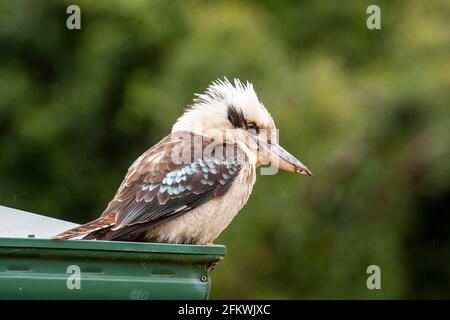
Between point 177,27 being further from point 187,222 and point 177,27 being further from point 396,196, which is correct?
point 187,222

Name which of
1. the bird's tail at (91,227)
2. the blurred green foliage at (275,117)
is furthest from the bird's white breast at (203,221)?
the blurred green foliage at (275,117)

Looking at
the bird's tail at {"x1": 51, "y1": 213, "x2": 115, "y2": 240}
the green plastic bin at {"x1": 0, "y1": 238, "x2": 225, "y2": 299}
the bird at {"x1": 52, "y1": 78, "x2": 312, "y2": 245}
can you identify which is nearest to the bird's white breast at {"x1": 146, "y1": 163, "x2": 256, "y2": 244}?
the bird at {"x1": 52, "y1": 78, "x2": 312, "y2": 245}

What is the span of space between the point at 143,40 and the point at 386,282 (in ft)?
7.39

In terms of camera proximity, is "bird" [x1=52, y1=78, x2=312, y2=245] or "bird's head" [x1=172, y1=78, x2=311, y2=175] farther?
"bird's head" [x1=172, y1=78, x2=311, y2=175]

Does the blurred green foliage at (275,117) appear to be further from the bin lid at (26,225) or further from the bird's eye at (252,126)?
the bin lid at (26,225)

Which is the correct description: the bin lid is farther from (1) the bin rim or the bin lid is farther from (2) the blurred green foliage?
(2) the blurred green foliage

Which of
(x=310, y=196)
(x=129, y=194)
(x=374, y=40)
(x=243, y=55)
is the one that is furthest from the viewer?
(x=374, y=40)

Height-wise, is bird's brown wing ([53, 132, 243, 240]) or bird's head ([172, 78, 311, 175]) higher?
bird's head ([172, 78, 311, 175])

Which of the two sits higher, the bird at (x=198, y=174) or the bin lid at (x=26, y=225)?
the bird at (x=198, y=174)

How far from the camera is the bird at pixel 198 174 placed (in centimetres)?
419

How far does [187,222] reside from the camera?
14.2 feet

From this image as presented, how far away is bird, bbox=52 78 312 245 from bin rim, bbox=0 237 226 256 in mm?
509

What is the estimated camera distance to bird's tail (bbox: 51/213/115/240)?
12.4 ft

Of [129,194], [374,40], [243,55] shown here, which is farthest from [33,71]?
[129,194]
